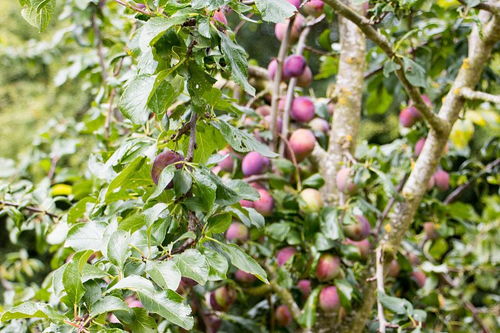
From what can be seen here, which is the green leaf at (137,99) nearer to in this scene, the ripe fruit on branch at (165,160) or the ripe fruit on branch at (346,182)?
the ripe fruit on branch at (165,160)

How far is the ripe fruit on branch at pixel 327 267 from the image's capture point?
0.73 meters

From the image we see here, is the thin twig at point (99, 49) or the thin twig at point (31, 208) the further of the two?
the thin twig at point (99, 49)

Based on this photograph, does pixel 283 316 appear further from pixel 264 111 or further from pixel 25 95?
pixel 25 95

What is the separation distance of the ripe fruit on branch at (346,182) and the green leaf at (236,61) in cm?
36

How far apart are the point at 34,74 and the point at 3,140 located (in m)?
0.55

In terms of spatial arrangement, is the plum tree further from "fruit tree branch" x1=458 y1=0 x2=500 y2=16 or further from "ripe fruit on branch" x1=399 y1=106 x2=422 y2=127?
"fruit tree branch" x1=458 y1=0 x2=500 y2=16

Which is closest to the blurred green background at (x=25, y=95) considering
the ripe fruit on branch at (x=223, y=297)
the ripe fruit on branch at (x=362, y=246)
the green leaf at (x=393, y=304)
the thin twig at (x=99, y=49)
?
the thin twig at (x=99, y=49)

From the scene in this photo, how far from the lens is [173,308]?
0.39 metres

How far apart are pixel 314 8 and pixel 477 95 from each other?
0.26m

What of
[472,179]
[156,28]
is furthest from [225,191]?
[472,179]

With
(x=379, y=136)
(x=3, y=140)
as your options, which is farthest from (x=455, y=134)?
(x=3, y=140)

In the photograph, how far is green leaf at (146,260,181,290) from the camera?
39 cm

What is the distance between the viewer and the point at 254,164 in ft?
2.51

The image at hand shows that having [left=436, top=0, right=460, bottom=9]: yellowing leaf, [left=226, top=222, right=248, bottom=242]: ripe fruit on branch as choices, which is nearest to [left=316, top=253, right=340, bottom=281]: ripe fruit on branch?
[left=226, top=222, right=248, bottom=242]: ripe fruit on branch
